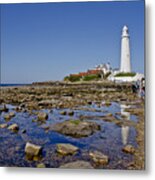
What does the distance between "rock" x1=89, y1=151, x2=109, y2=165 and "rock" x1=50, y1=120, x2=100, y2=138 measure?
0.11 metres

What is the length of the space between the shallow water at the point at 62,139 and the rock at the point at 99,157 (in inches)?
0.7

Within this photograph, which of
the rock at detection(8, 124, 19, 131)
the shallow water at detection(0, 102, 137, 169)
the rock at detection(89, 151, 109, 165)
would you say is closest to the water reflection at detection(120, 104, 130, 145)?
the shallow water at detection(0, 102, 137, 169)

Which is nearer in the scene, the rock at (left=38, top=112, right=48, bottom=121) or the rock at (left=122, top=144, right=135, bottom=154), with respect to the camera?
the rock at (left=122, top=144, right=135, bottom=154)

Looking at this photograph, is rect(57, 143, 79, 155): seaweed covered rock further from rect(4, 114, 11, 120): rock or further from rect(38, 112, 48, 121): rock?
rect(4, 114, 11, 120): rock

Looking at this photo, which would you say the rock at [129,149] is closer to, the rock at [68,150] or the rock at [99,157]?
the rock at [99,157]

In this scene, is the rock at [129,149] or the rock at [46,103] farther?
the rock at [46,103]

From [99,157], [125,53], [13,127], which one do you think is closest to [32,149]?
[13,127]

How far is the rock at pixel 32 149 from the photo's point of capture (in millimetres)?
2219

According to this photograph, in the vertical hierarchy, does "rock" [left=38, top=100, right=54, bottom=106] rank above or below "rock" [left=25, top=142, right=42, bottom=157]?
above

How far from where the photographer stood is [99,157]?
2.18 m

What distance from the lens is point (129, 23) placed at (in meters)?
2.20

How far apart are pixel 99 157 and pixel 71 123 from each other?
0.76ft

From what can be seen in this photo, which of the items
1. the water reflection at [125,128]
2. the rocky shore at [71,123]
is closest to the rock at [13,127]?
the rocky shore at [71,123]

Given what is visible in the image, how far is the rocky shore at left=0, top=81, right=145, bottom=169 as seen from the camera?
2172 millimetres
